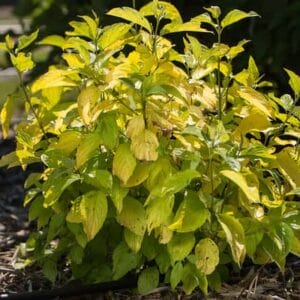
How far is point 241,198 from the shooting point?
8.25ft

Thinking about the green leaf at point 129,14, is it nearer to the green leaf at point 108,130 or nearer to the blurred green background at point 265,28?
the green leaf at point 108,130

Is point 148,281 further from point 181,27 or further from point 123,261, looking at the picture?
point 181,27

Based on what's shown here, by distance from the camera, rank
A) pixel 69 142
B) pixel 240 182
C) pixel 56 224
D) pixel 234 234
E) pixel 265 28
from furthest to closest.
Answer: pixel 265 28 → pixel 56 224 → pixel 69 142 → pixel 234 234 → pixel 240 182

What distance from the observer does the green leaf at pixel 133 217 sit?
250 cm

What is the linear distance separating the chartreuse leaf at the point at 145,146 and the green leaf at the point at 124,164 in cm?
5

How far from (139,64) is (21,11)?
236cm

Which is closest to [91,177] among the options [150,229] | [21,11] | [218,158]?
[150,229]

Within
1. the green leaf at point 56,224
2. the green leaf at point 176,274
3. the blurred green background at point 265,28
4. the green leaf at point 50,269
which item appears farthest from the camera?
the blurred green background at point 265,28

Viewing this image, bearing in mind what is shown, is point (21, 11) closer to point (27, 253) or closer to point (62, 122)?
point (27, 253)

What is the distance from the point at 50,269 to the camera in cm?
287

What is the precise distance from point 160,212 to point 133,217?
155 mm

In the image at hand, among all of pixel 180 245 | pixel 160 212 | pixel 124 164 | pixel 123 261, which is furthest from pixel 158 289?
pixel 124 164

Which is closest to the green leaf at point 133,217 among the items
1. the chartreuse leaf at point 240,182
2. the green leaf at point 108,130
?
the green leaf at point 108,130

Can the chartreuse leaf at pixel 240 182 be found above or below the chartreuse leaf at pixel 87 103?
below
